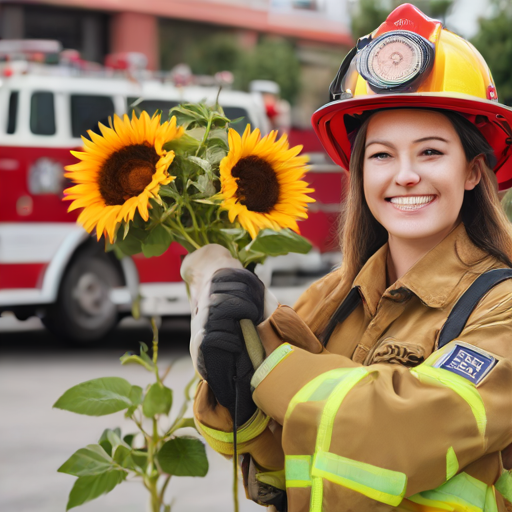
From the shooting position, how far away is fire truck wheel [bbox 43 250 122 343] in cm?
684

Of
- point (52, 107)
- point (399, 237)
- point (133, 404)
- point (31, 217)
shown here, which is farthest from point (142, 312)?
point (399, 237)

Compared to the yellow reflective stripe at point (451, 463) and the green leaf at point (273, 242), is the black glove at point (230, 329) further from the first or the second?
the yellow reflective stripe at point (451, 463)

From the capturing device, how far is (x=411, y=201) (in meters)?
1.66

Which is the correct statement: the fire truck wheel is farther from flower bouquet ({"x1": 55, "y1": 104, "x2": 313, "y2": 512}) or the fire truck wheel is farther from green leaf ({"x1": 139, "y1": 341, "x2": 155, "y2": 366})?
flower bouquet ({"x1": 55, "y1": 104, "x2": 313, "y2": 512})

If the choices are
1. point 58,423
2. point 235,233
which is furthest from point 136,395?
point 58,423

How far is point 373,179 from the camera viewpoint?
171 centimetres

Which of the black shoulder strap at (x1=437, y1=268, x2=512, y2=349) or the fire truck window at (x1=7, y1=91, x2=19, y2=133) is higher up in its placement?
the black shoulder strap at (x1=437, y1=268, x2=512, y2=349)

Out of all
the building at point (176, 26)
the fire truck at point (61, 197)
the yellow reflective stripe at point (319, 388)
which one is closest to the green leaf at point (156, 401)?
the yellow reflective stripe at point (319, 388)

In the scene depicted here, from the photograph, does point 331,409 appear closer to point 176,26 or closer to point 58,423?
point 58,423

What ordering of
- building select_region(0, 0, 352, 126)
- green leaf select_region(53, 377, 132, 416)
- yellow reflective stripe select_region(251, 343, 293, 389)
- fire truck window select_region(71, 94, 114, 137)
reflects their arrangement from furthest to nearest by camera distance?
1. building select_region(0, 0, 352, 126)
2. fire truck window select_region(71, 94, 114, 137)
3. green leaf select_region(53, 377, 132, 416)
4. yellow reflective stripe select_region(251, 343, 293, 389)

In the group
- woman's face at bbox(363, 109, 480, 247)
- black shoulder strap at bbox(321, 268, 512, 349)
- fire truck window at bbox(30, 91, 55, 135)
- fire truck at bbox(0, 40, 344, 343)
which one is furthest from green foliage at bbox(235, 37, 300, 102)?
black shoulder strap at bbox(321, 268, 512, 349)

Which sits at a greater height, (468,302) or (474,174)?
(474,174)

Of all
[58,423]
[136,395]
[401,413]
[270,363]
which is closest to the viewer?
[401,413]

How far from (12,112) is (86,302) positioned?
64.3 inches
